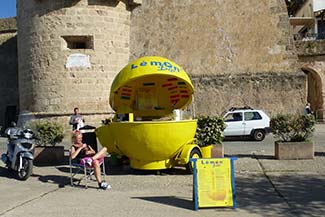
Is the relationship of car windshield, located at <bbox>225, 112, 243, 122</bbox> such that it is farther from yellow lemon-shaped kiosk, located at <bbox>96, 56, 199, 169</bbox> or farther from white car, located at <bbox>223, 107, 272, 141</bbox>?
yellow lemon-shaped kiosk, located at <bbox>96, 56, 199, 169</bbox>

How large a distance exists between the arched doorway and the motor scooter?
63.0 feet

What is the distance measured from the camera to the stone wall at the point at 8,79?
25188 millimetres

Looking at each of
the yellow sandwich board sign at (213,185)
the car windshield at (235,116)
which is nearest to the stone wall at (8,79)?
the car windshield at (235,116)

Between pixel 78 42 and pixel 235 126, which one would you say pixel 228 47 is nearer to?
pixel 235 126

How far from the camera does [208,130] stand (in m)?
9.27

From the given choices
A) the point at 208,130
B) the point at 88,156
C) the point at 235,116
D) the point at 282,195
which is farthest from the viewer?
the point at 235,116

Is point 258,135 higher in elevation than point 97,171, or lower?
lower

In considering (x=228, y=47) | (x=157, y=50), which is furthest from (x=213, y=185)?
(x=157, y=50)

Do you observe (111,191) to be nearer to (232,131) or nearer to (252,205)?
(252,205)

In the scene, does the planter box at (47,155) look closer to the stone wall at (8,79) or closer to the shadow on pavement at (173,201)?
the shadow on pavement at (173,201)

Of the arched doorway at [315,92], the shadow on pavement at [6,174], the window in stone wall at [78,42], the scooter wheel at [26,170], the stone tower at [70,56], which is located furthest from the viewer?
the arched doorway at [315,92]

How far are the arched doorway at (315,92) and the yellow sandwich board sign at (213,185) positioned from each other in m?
20.1

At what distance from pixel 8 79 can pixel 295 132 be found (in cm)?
2049

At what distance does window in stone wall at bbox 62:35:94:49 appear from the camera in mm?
17062
